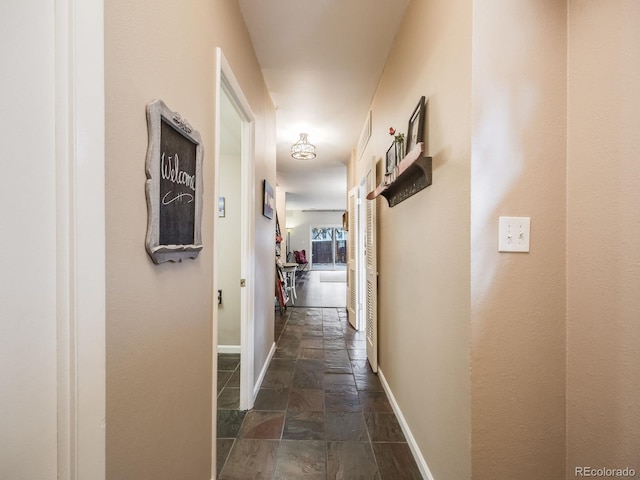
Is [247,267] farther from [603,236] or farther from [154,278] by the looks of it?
[603,236]

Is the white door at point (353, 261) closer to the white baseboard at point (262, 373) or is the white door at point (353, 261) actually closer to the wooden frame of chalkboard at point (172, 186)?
the white baseboard at point (262, 373)

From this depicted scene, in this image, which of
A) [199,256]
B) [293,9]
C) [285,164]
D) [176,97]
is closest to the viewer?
[176,97]

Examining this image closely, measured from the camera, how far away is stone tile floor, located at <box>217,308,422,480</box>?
1.54 m

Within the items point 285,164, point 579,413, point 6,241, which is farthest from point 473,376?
point 285,164

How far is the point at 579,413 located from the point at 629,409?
0.18 metres

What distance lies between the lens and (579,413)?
40.8 inches

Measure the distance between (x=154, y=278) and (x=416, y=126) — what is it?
1416mm

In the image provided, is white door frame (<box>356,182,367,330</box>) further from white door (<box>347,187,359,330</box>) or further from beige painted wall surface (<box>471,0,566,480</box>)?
beige painted wall surface (<box>471,0,566,480</box>)

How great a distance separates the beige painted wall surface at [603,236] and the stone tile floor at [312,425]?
3.05ft

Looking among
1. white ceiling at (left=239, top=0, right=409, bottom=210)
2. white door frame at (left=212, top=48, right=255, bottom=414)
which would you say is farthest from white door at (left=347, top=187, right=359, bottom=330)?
white door frame at (left=212, top=48, right=255, bottom=414)

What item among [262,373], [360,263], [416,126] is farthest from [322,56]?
[262,373]

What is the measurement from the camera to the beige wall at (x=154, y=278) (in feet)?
2.33

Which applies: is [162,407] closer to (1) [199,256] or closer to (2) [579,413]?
(1) [199,256]

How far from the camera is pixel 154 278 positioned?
87cm
